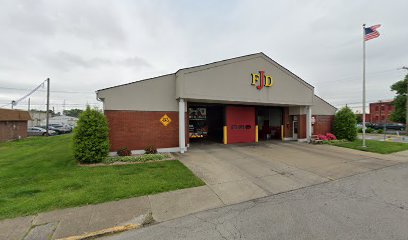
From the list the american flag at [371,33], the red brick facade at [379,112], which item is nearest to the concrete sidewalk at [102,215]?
the american flag at [371,33]

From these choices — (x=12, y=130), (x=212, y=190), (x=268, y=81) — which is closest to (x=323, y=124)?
(x=268, y=81)

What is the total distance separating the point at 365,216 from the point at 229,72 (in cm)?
1047

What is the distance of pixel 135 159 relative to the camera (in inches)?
380

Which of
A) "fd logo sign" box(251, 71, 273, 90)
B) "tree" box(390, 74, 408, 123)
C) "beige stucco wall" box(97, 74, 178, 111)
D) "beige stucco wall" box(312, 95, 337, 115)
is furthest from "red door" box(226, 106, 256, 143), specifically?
"tree" box(390, 74, 408, 123)

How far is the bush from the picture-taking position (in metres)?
8.99

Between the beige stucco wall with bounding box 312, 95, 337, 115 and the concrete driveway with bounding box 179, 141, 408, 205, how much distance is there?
8.49 metres

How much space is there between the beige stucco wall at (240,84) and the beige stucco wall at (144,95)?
674 millimetres

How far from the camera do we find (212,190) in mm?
5871

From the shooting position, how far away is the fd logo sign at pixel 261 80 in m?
13.7

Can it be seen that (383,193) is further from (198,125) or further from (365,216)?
(198,125)

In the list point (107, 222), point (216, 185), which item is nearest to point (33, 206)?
point (107, 222)

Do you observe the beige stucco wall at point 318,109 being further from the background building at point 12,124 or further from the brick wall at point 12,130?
the brick wall at point 12,130

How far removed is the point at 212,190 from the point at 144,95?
25.6 feet

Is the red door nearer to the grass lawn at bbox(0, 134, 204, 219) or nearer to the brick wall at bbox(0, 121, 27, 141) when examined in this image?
the grass lawn at bbox(0, 134, 204, 219)
